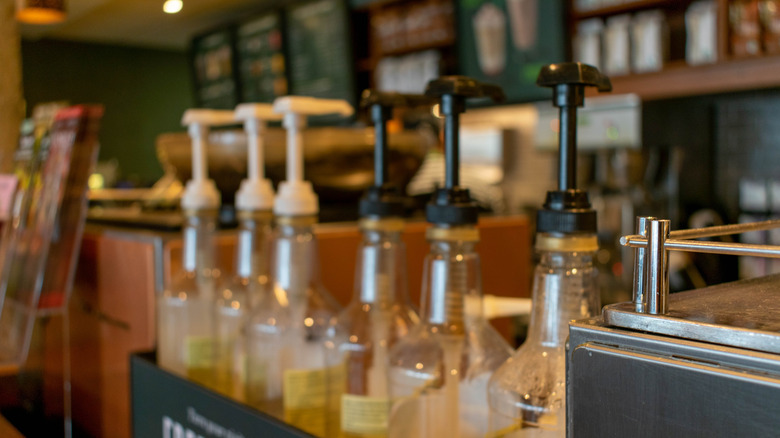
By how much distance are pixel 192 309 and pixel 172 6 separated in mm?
579

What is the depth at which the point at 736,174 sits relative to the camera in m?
2.85

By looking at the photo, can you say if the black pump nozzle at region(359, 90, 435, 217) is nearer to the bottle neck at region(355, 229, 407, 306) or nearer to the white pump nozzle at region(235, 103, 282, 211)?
the bottle neck at region(355, 229, 407, 306)

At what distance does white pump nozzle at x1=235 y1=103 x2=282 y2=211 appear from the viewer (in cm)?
79

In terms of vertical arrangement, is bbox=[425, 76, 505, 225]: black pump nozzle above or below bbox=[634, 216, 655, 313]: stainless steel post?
above

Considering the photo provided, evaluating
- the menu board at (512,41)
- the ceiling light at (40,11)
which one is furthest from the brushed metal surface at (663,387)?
→ the menu board at (512,41)

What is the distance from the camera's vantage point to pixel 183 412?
77 centimetres

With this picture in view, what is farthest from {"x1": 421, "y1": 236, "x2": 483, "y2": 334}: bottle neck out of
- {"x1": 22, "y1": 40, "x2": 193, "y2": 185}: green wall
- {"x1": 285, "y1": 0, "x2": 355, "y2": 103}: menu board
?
{"x1": 22, "y1": 40, "x2": 193, "y2": 185}: green wall

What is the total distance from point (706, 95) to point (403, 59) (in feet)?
4.87

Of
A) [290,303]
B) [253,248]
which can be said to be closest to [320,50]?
[253,248]

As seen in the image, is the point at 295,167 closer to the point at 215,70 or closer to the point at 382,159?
the point at 382,159

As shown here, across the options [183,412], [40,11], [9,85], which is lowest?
[183,412]

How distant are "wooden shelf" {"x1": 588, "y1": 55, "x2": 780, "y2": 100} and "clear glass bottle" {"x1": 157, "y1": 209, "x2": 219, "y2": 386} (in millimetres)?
1930

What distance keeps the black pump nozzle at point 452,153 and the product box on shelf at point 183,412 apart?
21 cm

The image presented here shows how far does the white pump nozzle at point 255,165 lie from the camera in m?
0.79
